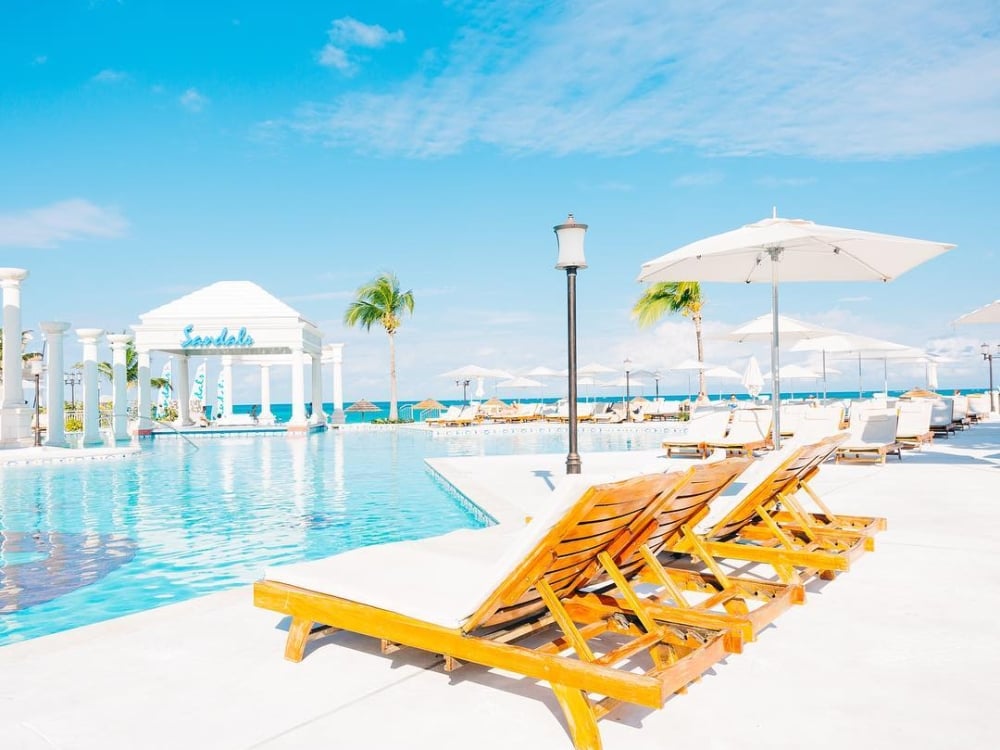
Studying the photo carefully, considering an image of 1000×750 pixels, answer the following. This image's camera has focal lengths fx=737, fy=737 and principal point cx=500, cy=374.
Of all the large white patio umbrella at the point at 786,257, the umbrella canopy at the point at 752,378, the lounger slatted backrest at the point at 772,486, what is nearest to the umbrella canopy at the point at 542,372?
the umbrella canopy at the point at 752,378

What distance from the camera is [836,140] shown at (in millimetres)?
19953

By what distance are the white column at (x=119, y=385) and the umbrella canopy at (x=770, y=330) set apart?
17700 mm

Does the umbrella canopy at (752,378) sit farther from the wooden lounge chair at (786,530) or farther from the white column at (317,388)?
the white column at (317,388)

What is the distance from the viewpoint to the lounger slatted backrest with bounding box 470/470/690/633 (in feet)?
8.37

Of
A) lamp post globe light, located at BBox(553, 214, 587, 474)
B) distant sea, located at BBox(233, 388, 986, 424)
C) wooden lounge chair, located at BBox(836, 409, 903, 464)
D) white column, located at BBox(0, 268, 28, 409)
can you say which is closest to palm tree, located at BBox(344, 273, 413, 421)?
distant sea, located at BBox(233, 388, 986, 424)

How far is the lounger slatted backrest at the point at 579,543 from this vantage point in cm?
255

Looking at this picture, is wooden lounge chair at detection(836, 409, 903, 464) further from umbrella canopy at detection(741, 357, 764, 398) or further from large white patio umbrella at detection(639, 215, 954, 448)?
umbrella canopy at detection(741, 357, 764, 398)

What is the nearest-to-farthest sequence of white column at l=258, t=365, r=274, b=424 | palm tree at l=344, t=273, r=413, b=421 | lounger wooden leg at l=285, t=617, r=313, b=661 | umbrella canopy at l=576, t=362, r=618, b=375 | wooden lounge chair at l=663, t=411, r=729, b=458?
lounger wooden leg at l=285, t=617, r=313, b=661 < wooden lounge chair at l=663, t=411, r=729, b=458 < umbrella canopy at l=576, t=362, r=618, b=375 < palm tree at l=344, t=273, r=413, b=421 < white column at l=258, t=365, r=274, b=424

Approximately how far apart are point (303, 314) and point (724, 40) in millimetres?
16382

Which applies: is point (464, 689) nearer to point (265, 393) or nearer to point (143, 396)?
point (143, 396)

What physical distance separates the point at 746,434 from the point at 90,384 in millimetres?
17437

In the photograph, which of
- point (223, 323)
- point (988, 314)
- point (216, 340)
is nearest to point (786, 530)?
point (988, 314)

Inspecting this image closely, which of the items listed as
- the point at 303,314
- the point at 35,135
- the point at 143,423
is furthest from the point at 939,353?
the point at 35,135

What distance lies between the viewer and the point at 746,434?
1275 centimetres
